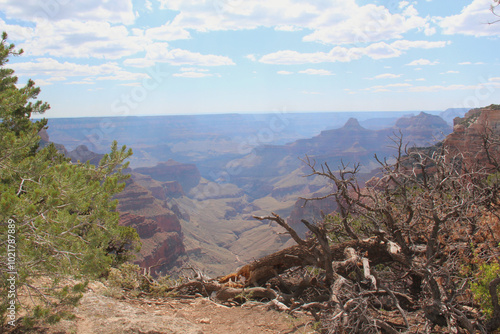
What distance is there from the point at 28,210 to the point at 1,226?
0.46 m

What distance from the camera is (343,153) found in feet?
433

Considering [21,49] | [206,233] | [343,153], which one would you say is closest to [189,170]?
[206,233]

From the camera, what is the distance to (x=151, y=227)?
56.7 meters

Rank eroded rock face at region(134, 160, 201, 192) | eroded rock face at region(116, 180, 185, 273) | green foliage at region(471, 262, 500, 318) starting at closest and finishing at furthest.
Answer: green foliage at region(471, 262, 500, 318), eroded rock face at region(116, 180, 185, 273), eroded rock face at region(134, 160, 201, 192)

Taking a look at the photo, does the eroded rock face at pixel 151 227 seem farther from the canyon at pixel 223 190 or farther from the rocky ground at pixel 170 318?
the rocky ground at pixel 170 318

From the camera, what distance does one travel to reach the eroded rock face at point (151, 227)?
168 feet

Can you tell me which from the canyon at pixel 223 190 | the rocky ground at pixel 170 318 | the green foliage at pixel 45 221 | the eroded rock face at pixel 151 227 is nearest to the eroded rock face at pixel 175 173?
the canyon at pixel 223 190

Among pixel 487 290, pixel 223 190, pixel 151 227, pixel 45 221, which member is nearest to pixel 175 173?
pixel 223 190

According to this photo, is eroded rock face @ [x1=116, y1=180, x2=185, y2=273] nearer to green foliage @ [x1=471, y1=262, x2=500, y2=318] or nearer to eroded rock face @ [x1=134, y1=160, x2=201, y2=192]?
green foliage @ [x1=471, y1=262, x2=500, y2=318]

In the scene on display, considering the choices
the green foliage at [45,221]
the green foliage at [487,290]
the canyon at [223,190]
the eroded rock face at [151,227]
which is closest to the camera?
the green foliage at [45,221]

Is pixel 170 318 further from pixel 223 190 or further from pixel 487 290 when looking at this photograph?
pixel 223 190

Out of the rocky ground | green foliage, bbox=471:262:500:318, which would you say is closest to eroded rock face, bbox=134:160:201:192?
the rocky ground

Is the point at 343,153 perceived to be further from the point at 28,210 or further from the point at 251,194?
the point at 28,210

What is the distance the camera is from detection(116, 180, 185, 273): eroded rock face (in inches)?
2014
